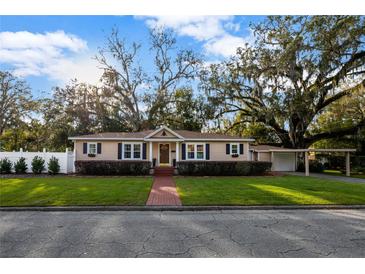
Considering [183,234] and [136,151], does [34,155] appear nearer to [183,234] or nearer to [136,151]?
[136,151]

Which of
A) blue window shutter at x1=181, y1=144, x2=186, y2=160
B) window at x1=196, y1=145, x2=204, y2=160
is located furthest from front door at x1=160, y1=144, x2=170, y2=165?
window at x1=196, y1=145, x2=204, y2=160

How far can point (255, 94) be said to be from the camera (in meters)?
23.9

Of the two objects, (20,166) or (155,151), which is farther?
(155,151)

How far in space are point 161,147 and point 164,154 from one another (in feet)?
1.99

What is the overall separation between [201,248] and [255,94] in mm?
21606

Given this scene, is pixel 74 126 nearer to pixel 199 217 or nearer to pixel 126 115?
pixel 126 115

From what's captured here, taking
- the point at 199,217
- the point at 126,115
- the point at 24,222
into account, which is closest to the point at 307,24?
the point at 199,217

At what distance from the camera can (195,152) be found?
19.4m

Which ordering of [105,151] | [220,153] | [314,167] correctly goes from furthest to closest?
[314,167] → [220,153] → [105,151]

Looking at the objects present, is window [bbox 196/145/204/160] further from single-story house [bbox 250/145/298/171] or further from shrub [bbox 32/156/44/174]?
shrub [bbox 32/156/44/174]

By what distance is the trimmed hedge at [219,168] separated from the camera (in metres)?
17.3

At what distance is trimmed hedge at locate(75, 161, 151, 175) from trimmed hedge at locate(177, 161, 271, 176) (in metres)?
2.63

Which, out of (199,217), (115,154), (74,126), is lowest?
(199,217)

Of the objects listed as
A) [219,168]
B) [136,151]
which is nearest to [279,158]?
[219,168]
